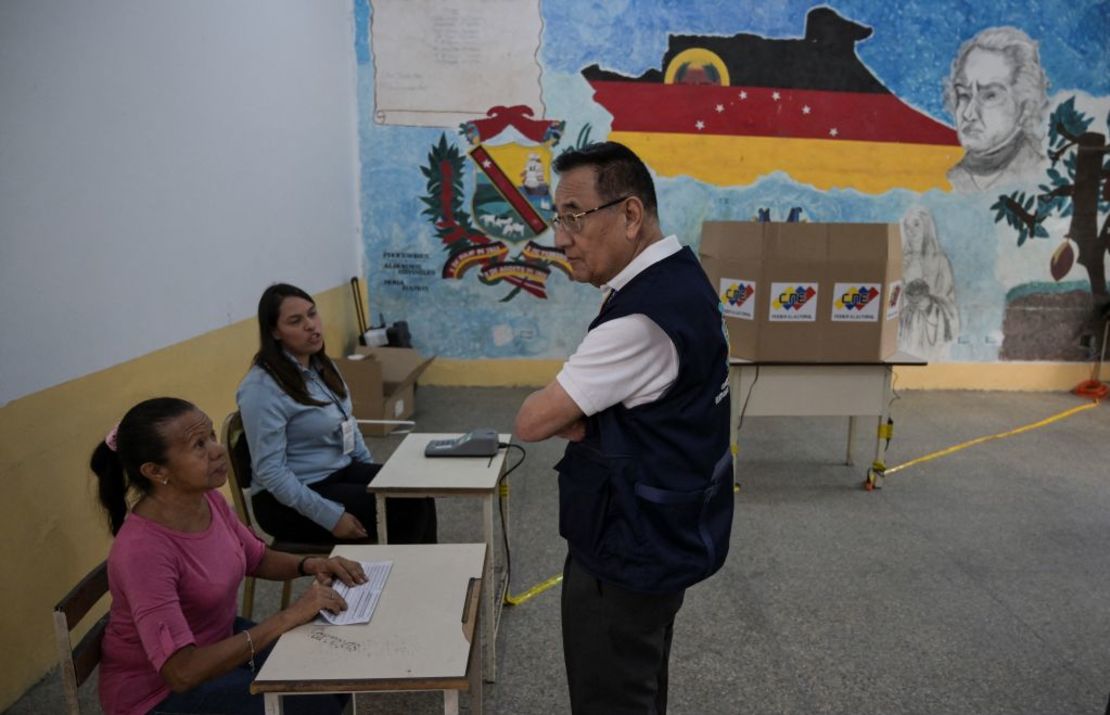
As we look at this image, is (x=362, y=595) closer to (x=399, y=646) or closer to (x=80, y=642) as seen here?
(x=399, y=646)

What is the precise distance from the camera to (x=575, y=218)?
1.27 meters

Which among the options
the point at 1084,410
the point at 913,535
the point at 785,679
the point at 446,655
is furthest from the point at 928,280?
the point at 446,655

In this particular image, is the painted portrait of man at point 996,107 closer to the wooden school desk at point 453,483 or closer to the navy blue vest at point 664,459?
the wooden school desk at point 453,483

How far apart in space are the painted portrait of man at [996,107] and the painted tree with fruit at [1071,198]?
16 cm

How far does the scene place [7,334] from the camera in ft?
6.04

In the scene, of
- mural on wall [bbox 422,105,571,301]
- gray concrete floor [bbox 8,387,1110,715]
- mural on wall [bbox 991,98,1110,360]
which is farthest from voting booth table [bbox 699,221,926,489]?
mural on wall [bbox 991,98,1110,360]

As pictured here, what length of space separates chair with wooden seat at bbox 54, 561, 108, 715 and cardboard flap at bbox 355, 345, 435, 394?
3.15m

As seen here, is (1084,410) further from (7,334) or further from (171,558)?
(7,334)

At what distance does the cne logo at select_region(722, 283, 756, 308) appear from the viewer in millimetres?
3338

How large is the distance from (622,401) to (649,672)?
0.56 metres

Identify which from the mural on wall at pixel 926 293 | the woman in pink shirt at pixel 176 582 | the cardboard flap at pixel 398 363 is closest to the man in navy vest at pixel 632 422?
the woman in pink shirt at pixel 176 582

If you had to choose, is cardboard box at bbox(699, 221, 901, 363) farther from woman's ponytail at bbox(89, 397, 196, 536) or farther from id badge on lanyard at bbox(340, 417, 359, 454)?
woman's ponytail at bbox(89, 397, 196, 536)

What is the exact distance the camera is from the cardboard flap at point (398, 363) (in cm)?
447

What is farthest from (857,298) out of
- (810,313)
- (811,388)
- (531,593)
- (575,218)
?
(575,218)
